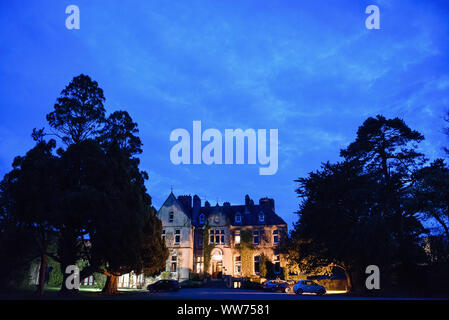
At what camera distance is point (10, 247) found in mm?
23391

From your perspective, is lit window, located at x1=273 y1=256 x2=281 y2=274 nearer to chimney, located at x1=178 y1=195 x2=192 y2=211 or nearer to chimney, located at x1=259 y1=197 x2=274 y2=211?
chimney, located at x1=259 y1=197 x2=274 y2=211

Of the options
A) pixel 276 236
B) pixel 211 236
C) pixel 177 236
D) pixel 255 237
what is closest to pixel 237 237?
pixel 255 237

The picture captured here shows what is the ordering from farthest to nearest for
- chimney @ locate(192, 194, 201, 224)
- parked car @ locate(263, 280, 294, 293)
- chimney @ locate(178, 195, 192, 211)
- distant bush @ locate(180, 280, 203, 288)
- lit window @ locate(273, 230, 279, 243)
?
1. chimney @ locate(178, 195, 192, 211)
2. chimney @ locate(192, 194, 201, 224)
3. lit window @ locate(273, 230, 279, 243)
4. distant bush @ locate(180, 280, 203, 288)
5. parked car @ locate(263, 280, 294, 293)

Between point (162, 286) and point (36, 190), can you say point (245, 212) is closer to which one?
point (162, 286)

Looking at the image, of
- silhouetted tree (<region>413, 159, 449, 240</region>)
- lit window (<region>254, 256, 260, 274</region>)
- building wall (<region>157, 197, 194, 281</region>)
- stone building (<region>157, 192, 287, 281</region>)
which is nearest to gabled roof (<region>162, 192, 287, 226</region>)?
stone building (<region>157, 192, 287, 281</region>)

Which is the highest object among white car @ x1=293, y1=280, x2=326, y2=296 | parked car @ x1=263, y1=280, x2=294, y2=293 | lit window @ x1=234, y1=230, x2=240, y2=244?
lit window @ x1=234, y1=230, x2=240, y2=244

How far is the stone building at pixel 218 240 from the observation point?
155 feet

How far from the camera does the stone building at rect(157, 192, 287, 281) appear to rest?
4712 cm

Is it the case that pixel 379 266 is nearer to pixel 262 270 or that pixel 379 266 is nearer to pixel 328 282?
pixel 328 282

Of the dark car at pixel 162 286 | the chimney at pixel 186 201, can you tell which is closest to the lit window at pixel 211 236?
the chimney at pixel 186 201

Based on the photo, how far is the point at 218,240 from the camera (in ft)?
160

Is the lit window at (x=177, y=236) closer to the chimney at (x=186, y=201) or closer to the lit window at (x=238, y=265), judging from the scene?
the chimney at (x=186, y=201)

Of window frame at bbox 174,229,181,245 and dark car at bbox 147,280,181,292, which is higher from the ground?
window frame at bbox 174,229,181,245
